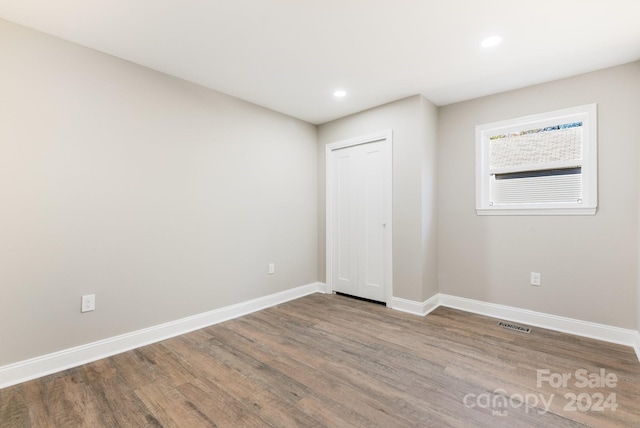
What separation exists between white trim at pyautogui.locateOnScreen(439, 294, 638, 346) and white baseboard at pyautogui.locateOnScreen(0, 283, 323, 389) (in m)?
2.28

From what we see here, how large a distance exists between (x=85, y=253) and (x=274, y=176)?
2.03 m

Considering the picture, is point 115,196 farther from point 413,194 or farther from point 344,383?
point 413,194

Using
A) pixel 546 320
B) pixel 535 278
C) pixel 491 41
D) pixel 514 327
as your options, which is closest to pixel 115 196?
pixel 491 41

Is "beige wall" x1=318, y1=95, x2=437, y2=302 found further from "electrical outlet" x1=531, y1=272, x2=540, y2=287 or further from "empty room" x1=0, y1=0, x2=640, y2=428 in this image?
"electrical outlet" x1=531, y1=272, x2=540, y2=287

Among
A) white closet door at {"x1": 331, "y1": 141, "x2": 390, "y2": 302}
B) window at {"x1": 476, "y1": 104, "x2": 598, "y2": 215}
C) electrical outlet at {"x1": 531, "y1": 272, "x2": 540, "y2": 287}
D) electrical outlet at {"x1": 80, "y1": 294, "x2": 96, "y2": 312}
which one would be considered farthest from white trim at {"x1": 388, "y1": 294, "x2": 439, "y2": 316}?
electrical outlet at {"x1": 80, "y1": 294, "x2": 96, "y2": 312}

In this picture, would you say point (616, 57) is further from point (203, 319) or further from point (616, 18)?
point (203, 319)

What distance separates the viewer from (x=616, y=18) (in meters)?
1.91


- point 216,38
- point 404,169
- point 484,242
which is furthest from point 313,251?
point 216,38

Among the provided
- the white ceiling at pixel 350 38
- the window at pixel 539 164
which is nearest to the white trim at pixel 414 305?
the window at pixel 539 164

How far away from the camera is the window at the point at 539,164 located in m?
2.66

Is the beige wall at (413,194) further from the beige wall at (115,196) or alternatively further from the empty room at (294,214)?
the beige wall at (115,196)

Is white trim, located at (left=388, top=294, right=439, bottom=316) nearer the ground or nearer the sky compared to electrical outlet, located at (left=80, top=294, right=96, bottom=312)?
nearer the ground

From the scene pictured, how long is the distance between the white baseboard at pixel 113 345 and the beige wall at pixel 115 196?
0.20 ft

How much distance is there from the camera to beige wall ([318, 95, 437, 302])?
3.20 m
